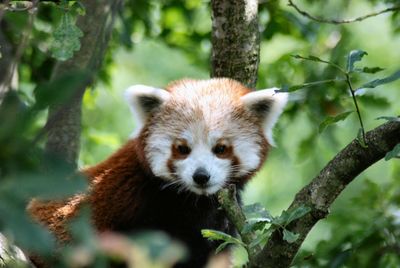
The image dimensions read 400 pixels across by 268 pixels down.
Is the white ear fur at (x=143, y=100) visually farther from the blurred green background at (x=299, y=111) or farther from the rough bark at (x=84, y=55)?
the blurred green background at (x=299, y=111)

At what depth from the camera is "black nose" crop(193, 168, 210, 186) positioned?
3.78 meters

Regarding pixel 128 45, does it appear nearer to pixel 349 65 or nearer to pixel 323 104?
pixel 323 104

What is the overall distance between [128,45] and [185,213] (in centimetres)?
166

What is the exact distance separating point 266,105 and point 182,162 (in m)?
0.52

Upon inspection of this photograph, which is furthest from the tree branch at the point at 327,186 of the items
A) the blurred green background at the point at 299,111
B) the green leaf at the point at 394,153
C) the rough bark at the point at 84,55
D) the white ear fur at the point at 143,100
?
the rough bark at the point at 84,55

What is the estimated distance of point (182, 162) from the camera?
3.94m

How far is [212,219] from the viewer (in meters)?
4.00

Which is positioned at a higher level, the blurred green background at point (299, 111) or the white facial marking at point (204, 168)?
the blurred green background at point (299, 111)

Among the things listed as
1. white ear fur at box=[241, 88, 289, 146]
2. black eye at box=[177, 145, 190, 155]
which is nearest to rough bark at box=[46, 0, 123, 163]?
black eye at box=[177, 145, 190, 155]

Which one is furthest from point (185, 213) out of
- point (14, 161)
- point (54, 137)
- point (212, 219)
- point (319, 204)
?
point (14, 161)

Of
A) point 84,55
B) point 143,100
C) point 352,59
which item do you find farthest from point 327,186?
point 84,55

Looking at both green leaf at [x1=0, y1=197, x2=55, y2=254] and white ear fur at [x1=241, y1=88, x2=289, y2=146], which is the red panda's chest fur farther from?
green leaf at [x1=0, y1=197, x2=55, y2=254]

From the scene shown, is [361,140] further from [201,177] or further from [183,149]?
[183,149]

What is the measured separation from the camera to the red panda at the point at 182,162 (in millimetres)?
3812
